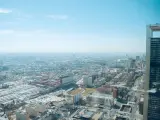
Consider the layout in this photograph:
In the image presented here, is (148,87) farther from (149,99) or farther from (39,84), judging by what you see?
(39,84)

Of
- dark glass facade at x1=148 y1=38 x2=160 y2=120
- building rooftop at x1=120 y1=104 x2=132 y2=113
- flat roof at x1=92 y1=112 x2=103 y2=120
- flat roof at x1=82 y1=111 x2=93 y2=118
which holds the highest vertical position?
dark glass facade at x1=148 y1=38 x2=160 y2=120

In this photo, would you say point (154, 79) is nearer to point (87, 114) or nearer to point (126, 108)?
point (126, 108)

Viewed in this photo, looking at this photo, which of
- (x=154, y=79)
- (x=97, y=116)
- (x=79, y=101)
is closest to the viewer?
(x=154, y=79)

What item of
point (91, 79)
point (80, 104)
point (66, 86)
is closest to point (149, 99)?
point (80, 104)

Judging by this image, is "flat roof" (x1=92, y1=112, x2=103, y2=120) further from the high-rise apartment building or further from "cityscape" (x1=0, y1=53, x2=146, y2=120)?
the high-rise apartment building

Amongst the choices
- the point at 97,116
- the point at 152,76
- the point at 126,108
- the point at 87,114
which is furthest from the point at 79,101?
the point at 152,76

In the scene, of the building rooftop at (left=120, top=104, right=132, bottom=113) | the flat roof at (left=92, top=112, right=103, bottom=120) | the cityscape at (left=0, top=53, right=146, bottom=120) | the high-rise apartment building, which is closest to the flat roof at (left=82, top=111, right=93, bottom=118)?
the cityscape at (left=0, top=53, right=146, bottom=120)

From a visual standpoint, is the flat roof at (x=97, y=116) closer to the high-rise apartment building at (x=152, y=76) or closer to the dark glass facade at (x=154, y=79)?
the high-rise apartment building at (x=152, y=76)

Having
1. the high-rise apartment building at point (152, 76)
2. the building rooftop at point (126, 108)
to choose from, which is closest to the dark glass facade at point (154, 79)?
the high-rise apartment building at point (152, 76)
